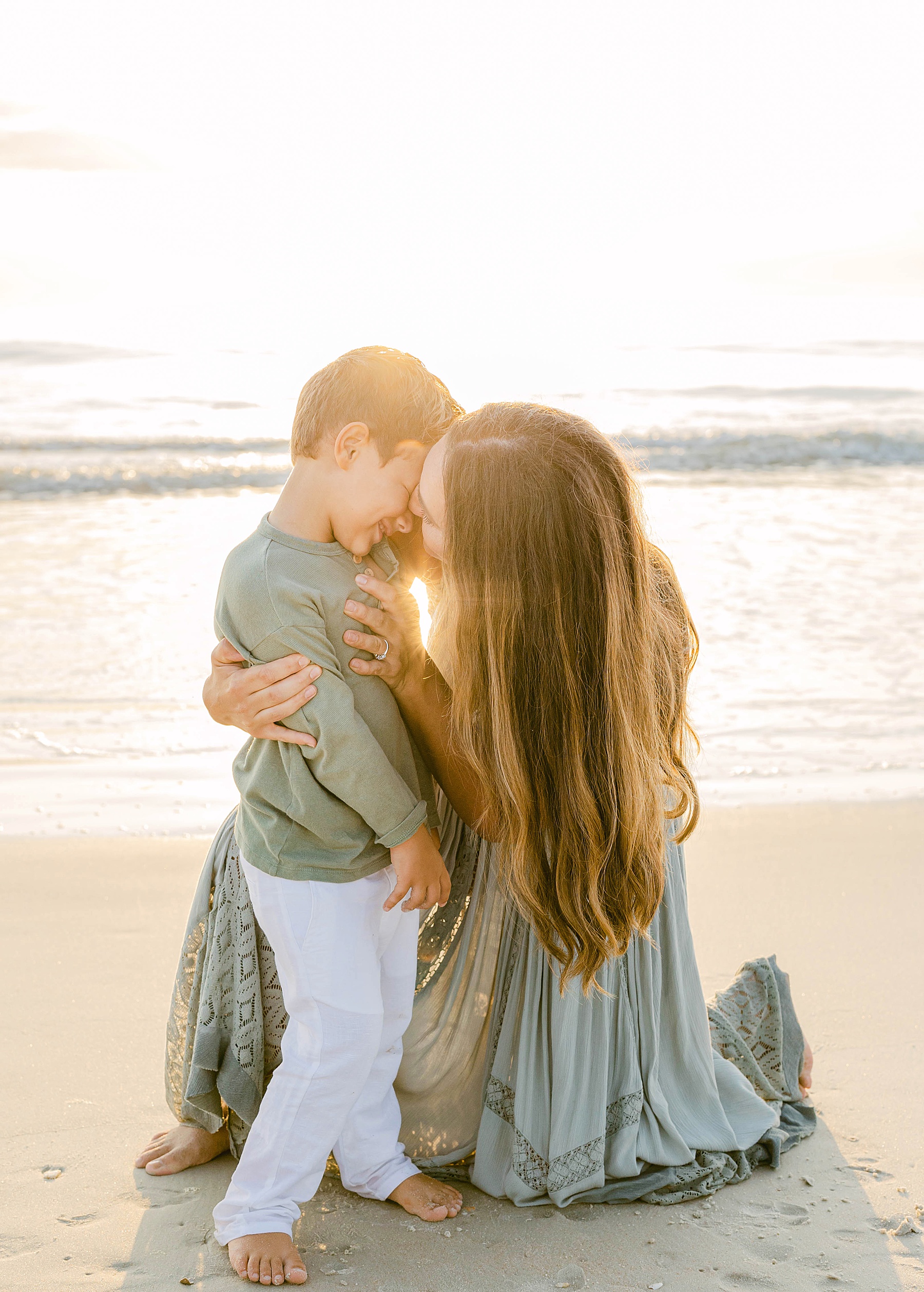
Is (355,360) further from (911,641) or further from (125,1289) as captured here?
(911,641)

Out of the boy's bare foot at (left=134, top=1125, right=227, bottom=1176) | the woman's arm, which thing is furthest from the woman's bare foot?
the boy's bare foot at (left=134, top=1125, right=227, bottom=1176)

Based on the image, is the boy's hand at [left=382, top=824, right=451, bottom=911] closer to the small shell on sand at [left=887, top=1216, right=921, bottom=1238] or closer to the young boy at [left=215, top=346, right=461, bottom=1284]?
the young boy at [left=215, top=346, right=461, bottom=1284]

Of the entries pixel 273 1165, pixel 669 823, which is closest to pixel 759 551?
pixel 669 823

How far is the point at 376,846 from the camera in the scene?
7.22 ft

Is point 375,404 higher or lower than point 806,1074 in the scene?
higher

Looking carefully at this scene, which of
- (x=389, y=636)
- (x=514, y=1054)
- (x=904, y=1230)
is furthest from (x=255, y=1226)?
(x=904, y=1230)

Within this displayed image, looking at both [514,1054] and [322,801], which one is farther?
[514,1054]

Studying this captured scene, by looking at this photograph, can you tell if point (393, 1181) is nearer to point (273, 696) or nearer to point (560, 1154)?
point (560, 1154)

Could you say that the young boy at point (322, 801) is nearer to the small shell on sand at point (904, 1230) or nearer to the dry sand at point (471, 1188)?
the dry sand at point (471, 1188)

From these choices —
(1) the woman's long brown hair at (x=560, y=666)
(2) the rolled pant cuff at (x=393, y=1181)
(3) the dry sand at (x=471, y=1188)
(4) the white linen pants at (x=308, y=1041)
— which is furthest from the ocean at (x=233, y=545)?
(2) the rolled pant cuff at (x=393, y=1181)

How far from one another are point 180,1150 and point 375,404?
1619 millimetres

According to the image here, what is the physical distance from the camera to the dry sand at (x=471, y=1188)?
6.99 feet

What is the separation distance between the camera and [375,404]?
7.00 feet

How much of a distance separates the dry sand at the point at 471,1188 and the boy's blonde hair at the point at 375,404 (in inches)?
59.5
